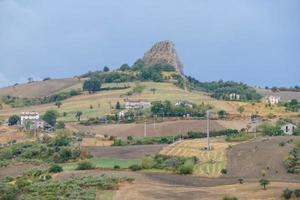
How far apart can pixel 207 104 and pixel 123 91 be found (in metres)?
24.8

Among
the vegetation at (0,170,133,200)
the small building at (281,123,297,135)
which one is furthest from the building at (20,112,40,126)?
the vegetation at (0,170,133,200)

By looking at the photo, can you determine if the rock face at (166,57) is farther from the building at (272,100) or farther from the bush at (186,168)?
the bush at (186,168)

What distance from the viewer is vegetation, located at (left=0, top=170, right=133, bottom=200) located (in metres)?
61.4

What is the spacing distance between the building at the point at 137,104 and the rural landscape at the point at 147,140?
25 cm

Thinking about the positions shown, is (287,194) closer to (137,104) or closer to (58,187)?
(58,187)

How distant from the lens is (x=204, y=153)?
277ft

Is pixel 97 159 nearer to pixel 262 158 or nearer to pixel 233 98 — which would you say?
pixel 262 158

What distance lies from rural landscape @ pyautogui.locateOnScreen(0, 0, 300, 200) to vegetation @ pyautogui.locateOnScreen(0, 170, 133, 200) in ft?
0.29

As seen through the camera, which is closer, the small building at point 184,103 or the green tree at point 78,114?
the green tree at point 78,114

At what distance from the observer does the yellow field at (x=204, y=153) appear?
75.5 m

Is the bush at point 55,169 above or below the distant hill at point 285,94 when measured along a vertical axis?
below

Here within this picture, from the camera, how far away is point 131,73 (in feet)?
562

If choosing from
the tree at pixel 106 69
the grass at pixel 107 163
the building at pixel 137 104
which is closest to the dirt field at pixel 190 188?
the grass at pixel 107 163

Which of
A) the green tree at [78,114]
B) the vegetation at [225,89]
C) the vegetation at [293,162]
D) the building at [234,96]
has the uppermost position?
the vegetation at [225,89]
